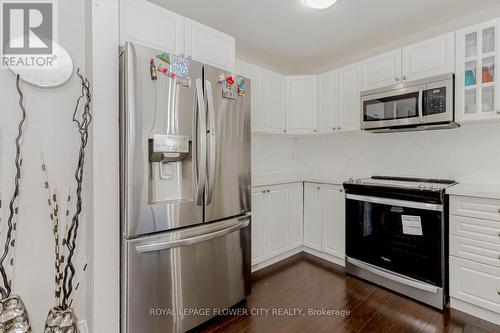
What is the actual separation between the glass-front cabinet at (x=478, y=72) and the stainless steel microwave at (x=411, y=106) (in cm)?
8

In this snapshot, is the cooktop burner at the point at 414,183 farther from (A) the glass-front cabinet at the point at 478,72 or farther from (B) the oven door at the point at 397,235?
(A) the glass-front cabinet at the point at 478,72

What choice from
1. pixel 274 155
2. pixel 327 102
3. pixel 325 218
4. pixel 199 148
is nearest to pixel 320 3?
pixel 327 102

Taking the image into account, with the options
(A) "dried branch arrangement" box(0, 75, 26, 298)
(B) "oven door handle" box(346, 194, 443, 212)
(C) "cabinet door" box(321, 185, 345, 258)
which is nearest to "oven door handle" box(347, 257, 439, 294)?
(C) "cabinet door" box(321, 185, 345, 258)

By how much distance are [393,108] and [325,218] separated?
138cm

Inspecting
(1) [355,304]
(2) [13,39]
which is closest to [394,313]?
(1) [355,304]

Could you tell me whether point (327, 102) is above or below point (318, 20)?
below

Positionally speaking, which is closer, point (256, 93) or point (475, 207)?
point (475, 207)

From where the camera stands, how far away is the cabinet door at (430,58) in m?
2.10

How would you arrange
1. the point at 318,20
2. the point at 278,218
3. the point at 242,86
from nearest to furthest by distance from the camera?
the point at 242,86 < the point at 318,20 < the point at 278,218

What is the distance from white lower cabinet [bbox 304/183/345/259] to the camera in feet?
9.14

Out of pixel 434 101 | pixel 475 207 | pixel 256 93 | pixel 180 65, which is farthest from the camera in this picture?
pixel 256 93

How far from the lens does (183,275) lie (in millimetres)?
1634

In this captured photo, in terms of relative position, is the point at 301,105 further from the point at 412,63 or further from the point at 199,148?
the point at 199,148

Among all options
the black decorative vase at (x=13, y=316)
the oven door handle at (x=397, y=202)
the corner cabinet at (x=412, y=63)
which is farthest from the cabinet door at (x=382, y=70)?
the black decorative vase at (x=13, y=316)
